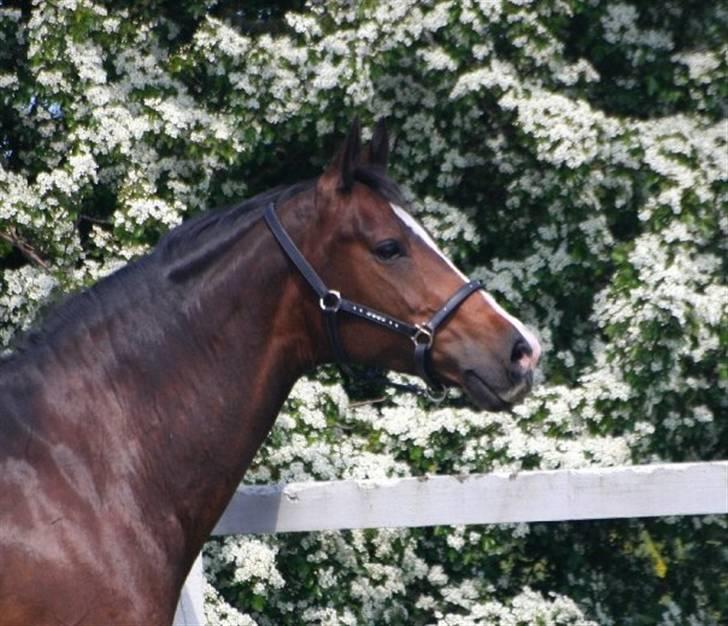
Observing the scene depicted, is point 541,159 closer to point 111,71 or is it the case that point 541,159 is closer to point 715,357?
point 715,357

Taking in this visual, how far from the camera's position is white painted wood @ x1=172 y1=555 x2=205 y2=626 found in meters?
4.37

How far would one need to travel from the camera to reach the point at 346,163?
3.46m

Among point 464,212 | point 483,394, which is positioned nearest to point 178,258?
point 483,394

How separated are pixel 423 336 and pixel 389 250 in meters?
0.22

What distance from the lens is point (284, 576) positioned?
5715mm

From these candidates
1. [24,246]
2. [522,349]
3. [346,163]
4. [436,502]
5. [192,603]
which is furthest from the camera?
[24,246]

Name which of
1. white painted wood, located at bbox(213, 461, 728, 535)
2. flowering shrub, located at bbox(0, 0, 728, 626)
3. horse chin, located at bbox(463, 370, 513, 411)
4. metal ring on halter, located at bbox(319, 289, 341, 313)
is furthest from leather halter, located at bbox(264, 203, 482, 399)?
flowering shrub, located at bbox(0, 0, 728, 626)

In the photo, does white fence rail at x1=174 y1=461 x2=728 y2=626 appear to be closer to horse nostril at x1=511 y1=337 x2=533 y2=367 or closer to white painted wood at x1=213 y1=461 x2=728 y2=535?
white painted wood at x1=213 y1=461 x2=728 y2=535

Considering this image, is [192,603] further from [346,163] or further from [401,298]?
[346,163]

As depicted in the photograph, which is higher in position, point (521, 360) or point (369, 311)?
point (369, 311)

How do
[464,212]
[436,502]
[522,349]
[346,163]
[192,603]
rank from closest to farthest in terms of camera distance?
[522,349]
[346,163]
[192,603]
[436,502]
[464,212]

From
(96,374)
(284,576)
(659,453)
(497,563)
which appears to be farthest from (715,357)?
(96,374)

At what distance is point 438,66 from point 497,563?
211cm

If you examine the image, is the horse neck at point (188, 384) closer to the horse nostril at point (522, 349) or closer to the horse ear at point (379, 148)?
the horse ear at point (379, 148)
